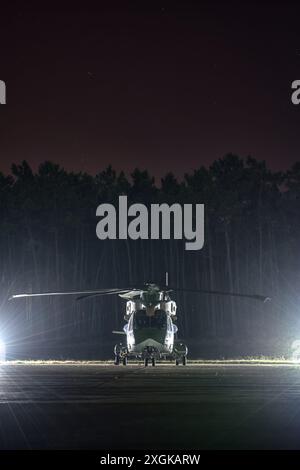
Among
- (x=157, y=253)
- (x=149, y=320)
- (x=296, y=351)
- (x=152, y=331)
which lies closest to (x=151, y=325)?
(x=149, y=320)

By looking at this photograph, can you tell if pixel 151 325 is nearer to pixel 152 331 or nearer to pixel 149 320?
pixel 149 320

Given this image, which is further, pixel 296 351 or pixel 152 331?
pixel 296 351

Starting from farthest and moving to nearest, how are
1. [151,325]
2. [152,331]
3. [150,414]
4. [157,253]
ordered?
[157,253] → [151,325] → [152,331] → [150,414]

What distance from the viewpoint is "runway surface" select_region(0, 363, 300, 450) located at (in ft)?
51.0

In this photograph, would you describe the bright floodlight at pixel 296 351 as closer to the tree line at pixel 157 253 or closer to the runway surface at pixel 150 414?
the runway surface at pixel 150 414

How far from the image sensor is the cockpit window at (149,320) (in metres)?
45.5

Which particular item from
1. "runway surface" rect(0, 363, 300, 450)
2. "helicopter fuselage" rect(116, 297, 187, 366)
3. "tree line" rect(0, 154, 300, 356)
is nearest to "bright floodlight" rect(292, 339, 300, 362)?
"helicopter fuselage" rect(116, 297, 187, 366)

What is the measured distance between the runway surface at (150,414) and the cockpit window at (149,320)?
12.5 meters

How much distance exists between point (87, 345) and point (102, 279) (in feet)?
107

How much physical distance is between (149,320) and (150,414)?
2597 cm

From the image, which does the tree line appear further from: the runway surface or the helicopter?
the runway surface

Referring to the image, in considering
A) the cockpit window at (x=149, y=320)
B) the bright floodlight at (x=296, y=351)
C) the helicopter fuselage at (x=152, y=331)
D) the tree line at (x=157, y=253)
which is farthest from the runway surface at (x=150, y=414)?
the tree line at (x=157, y=253)

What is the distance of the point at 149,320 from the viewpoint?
45.7 metres

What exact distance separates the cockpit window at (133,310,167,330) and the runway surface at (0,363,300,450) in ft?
41.1
